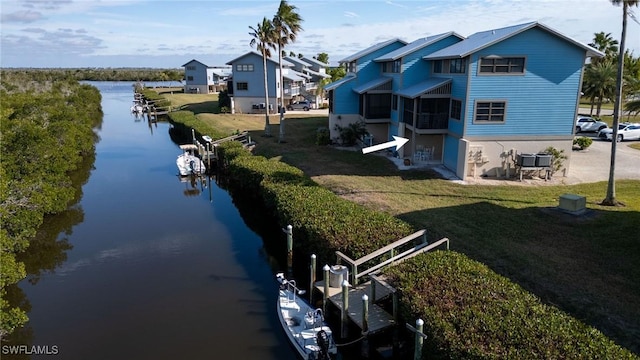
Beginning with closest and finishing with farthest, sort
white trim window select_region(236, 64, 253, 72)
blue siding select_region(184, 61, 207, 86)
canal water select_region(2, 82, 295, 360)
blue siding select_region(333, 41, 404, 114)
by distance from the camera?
canal water select_region(2, 82, 295, 360), blue siding select_region(333, 41, 404, 114), white trim window select_region(236, 64, 253, 72), blue siding select_region(184, 61, 207, 86)

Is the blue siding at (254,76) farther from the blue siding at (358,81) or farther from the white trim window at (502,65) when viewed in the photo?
the white trim window at (502,65)

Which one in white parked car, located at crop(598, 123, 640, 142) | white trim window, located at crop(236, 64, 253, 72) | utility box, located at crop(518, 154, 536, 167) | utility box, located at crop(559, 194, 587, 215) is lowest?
utility box, located at crop(559, 194, 587, 215)

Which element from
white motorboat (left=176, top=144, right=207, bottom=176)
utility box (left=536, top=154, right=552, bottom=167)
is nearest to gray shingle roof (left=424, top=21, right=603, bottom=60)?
utility box (left=536, top=154, right=552, bottom=167)

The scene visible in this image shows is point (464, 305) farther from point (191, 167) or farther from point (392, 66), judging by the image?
point (191, 167)

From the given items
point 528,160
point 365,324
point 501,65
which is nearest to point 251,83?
point 501,65

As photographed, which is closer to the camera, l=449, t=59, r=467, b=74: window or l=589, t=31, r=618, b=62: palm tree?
l=449, t=59, r=467, b=74: window

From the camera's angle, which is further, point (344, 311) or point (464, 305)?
point (344, 311)

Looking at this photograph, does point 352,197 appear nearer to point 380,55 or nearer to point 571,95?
point 571,95

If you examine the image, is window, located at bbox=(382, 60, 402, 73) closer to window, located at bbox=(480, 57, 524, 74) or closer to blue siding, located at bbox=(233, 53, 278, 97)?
window, located at bbox=(480, 57, 524, 74)
